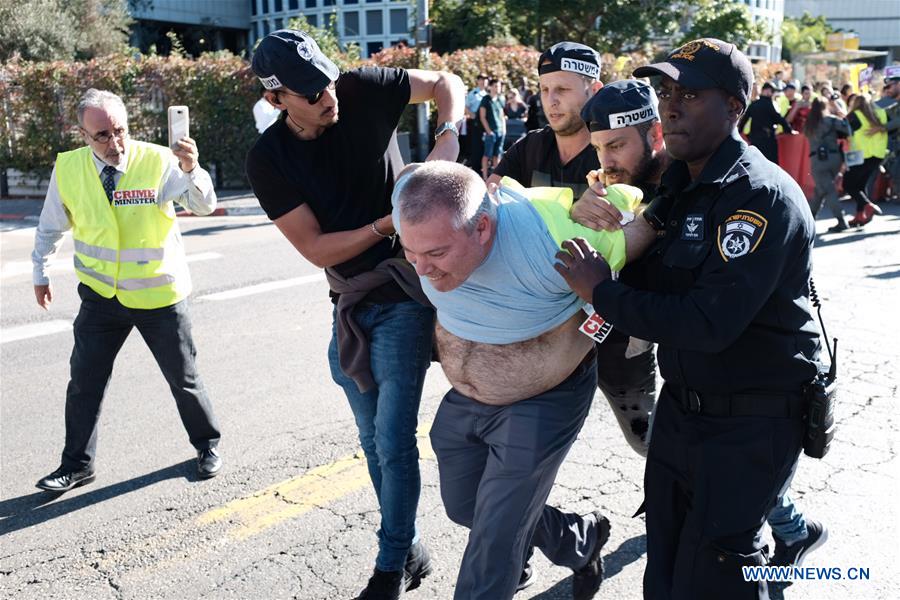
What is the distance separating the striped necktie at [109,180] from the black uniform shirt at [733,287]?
289cm

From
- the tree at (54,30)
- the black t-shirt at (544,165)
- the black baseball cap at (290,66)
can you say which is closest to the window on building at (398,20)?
the tree at (54,30)

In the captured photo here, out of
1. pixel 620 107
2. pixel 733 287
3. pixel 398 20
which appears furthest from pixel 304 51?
pixel 398 20

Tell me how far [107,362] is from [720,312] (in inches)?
129

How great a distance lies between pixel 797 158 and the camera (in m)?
12.5

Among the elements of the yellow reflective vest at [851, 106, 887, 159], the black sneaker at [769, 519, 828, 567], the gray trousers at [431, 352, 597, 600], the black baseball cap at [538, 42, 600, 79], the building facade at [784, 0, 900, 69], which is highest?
the building facade at [784, 0, 900, 69]

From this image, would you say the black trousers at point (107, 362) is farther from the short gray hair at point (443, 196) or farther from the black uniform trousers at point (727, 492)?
the black uniform trousers at point (727, 492)

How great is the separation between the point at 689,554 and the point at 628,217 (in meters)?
0.97

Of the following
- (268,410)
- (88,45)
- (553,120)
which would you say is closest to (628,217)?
(553,120)

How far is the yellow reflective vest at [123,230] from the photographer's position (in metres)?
4.30

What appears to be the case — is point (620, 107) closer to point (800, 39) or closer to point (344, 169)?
point (344, 169)

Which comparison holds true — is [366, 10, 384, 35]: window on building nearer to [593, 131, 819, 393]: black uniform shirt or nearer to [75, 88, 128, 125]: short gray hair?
[75, 88, 128, 125]: short gray hair

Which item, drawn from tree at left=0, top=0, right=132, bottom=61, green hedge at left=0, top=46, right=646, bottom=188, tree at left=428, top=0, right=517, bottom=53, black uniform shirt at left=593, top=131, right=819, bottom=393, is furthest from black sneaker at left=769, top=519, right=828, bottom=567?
tree at left=428, top=0, right=517, bottom=53

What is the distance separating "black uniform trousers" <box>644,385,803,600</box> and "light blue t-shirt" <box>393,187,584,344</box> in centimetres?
50

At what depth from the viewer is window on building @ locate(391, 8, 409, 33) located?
72.4m
